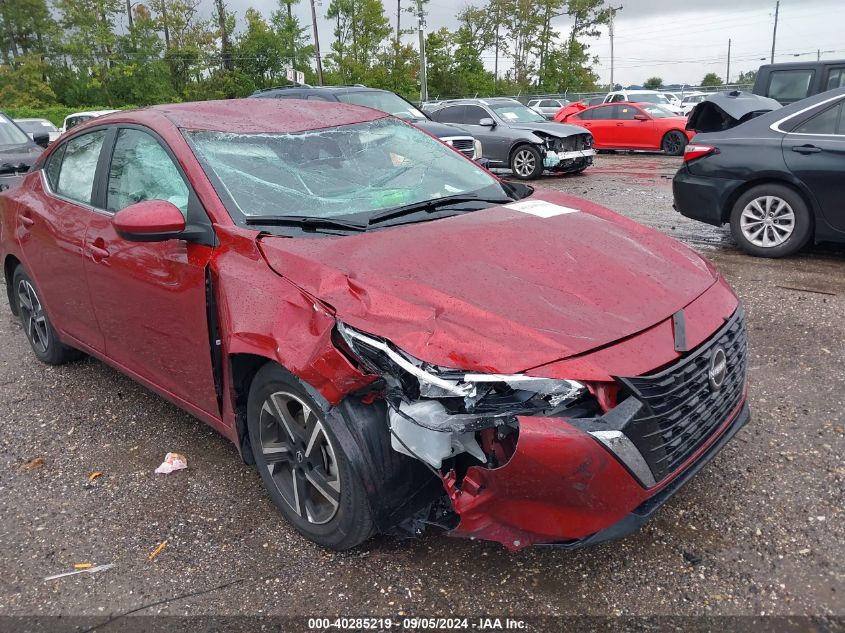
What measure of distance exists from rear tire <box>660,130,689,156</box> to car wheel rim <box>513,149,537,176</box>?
243 inches

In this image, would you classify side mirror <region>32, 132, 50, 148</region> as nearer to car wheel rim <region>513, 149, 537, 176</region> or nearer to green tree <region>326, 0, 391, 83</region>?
car wheel rim <region>513, 149, 537, 176</region>

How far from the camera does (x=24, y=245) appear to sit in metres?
4.28

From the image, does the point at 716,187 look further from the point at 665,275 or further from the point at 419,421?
the point at 419,421

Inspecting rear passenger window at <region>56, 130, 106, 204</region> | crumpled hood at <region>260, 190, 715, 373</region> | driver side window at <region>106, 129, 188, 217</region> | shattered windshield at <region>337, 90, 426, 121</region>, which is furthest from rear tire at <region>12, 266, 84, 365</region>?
shattered windshield at <region>337, 90, 426, 121</region>

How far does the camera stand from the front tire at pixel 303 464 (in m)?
2.40

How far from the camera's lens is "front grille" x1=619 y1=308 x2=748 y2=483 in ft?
6.87

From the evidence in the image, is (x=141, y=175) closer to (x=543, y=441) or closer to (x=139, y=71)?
(x=543, y=441)

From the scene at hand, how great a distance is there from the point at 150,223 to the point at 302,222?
0.60 m

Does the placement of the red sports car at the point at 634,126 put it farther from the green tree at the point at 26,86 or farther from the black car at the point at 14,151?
the green tree at the point at 26,86

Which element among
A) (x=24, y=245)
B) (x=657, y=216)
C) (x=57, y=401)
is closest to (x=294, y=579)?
(x=57, y=401)

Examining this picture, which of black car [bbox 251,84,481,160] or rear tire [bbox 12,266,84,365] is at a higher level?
black car [bbox 251,84,481,160]

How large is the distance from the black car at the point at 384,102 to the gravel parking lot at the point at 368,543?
24.9ft

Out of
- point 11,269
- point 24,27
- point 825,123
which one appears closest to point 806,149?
point 825,123

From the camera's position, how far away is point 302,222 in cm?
282
